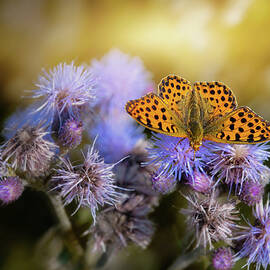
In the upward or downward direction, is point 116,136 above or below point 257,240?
above

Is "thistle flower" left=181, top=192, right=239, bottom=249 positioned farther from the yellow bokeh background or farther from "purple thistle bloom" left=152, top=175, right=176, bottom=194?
the yellow bokeh background

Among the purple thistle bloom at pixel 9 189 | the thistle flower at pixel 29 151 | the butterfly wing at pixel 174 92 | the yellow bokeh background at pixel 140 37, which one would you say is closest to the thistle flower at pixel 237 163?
the butterfly wing at pixel 174 92

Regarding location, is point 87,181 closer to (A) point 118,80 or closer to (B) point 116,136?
(B) point 116,136

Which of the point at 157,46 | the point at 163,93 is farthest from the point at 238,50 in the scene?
the point at 163,93

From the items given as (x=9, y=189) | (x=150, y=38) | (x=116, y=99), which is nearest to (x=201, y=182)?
(x=116, y=99)

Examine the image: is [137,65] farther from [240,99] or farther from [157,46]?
[240,99]

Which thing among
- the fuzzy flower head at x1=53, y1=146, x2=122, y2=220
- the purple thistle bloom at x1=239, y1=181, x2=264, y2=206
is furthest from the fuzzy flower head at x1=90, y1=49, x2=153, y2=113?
the purple thistle bloom at x1=239, y1=181, x2=264, y2=206

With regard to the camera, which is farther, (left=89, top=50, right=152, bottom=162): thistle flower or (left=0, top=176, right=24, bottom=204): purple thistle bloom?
(left=89, top=50, right=152, bottom=162): thistle flower
